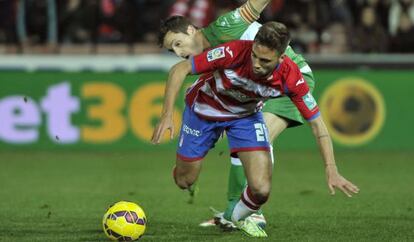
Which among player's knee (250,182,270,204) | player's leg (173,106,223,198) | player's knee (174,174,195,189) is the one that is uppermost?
player's leg (173,106,223,198)

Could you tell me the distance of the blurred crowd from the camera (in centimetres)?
1805

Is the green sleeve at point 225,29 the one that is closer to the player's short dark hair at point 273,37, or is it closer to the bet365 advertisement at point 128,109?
the player's short dark hair at point 273,37

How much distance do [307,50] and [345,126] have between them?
2.22 metres

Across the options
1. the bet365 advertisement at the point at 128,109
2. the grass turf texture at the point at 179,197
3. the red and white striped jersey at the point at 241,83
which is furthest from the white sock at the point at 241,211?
the bet365 advertisement at the point at 128,109

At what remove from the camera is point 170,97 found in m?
7.32

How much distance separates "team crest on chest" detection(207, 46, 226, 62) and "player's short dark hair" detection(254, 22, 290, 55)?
374mm

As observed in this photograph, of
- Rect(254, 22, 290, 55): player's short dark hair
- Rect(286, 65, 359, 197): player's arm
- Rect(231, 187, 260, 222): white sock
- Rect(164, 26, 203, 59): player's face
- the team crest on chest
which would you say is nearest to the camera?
Rect(254, 22, 290, 55): player's short dark hair

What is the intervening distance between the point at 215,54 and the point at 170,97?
55 centimetres

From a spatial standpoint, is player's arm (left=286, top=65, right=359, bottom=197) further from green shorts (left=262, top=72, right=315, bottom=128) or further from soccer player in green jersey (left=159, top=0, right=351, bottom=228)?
green shorts (left=262, top=72, right=315, bottom=128)

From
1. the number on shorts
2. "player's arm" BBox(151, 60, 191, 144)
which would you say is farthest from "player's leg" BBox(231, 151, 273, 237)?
"player's arm" BBox(151, 60, 191, 144)

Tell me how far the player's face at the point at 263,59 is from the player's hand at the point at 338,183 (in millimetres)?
856

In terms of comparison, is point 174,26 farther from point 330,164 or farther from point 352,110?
point 352,110

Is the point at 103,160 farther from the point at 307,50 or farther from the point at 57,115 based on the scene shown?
the point at 307,50

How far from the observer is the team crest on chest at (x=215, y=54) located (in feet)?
24.9
